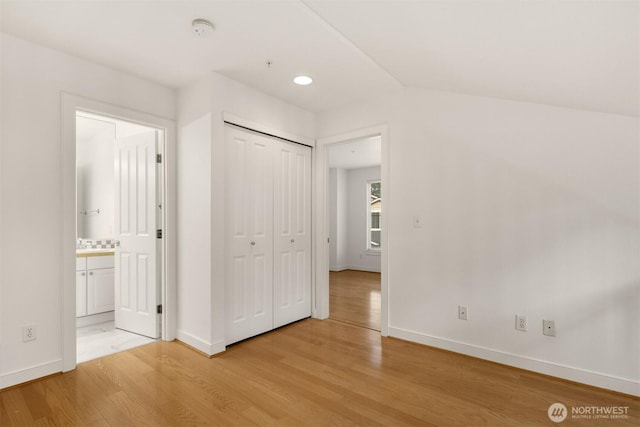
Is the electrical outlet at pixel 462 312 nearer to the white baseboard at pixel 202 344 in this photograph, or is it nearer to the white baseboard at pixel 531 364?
the white baseboard at pixel 531 364

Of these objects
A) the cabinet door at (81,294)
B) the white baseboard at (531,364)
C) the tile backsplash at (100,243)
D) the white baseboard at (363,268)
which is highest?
the tile backsplash at (100,243)

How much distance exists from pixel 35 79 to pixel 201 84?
1187 mm

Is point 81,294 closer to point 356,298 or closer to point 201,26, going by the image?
point 201,26

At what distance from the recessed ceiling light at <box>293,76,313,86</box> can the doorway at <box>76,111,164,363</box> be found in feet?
4.69

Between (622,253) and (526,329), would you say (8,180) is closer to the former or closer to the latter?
(526,329)

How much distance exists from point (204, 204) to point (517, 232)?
104 inches

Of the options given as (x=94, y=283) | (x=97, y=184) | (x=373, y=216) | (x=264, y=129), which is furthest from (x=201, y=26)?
(x=373, y=216)

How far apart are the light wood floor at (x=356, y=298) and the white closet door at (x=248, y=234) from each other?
1.08 metres

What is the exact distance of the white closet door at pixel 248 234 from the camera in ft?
10.2

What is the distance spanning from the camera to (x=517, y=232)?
8.71ft

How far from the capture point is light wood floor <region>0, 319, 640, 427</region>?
197cm

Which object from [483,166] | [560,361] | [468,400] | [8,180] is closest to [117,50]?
[8,180]

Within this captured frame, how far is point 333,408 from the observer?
208cm

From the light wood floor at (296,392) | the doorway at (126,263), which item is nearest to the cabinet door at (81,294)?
the doorway at (126,263)
